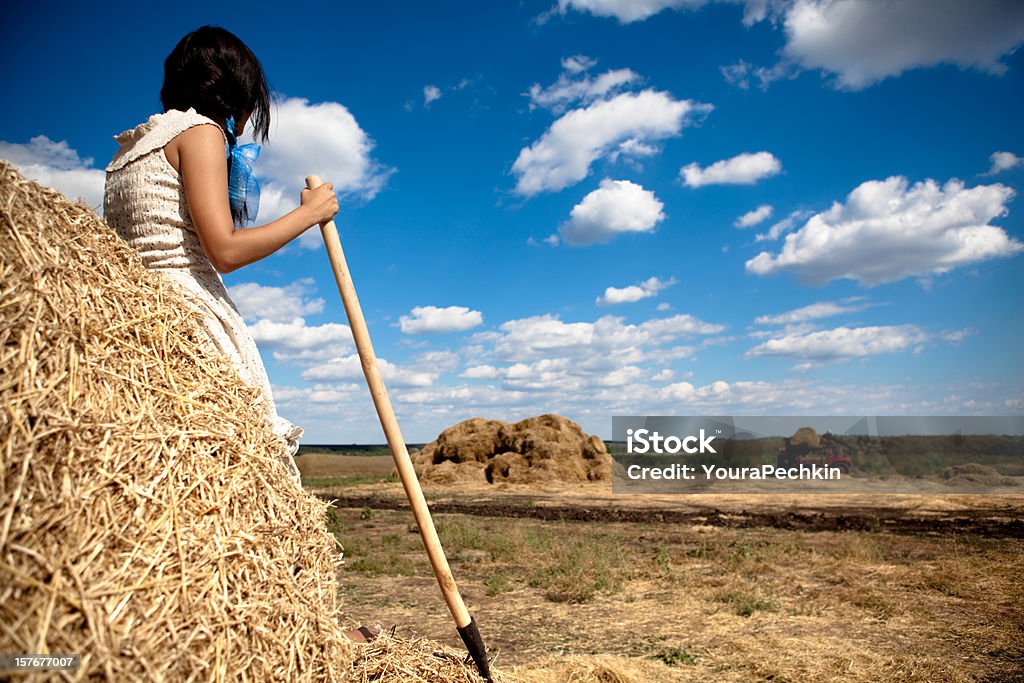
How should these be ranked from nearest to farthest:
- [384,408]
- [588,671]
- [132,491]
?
[132,491] → [384,408] → [588,671]

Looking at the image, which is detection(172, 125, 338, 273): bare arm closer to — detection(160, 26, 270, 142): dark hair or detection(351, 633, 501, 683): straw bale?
detection(160, 26, 270, 142): dark hair

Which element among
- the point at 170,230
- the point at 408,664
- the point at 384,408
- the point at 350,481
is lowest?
the point at 350,481

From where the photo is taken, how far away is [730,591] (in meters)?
7.76

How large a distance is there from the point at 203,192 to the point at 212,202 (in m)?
0.04

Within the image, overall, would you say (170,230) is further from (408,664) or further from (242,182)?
(408,664)

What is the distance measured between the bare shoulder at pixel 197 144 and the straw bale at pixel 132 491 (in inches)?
13.4

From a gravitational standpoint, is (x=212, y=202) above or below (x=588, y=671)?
above

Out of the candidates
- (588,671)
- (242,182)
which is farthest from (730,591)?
(242,182)

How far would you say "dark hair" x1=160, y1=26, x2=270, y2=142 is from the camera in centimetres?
236

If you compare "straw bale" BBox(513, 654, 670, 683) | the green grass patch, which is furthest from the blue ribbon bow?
the green grass patch

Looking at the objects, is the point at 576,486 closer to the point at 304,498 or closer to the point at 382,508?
the point at 382,508

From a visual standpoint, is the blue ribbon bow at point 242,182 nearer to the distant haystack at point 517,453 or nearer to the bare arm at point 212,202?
the bare arm at point 212,202

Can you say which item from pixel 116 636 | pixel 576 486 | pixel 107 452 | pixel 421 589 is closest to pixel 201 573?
pixel 116 636

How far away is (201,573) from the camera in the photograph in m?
1.71
